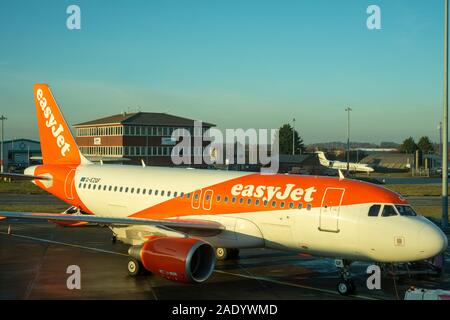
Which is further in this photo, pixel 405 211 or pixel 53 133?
pixel 53 133

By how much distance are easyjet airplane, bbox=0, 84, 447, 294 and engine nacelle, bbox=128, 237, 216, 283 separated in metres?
0.03

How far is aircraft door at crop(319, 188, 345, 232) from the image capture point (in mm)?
17781

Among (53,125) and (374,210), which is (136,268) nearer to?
(374,210)

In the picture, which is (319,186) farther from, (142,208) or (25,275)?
(25,275)

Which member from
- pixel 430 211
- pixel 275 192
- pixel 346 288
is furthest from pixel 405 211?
pixel 430 211

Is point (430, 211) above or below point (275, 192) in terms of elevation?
below

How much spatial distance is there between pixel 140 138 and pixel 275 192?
67.9 metres

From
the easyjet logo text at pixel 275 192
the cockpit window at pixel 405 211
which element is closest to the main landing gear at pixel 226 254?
the easyjet logo text at pixel 275 192

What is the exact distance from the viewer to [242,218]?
65.1 ft

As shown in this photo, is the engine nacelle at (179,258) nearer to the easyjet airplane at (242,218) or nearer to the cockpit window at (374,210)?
the easyjet airplane at (242,218)

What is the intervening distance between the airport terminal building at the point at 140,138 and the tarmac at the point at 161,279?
5705 cm

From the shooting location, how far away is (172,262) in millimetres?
17188

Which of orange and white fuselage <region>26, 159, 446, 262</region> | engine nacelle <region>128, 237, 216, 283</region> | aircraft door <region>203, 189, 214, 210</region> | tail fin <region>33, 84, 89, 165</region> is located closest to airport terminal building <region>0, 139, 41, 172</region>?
tail fin <region>33, 84, 89, 165</region>

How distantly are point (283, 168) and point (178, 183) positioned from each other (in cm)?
7442
